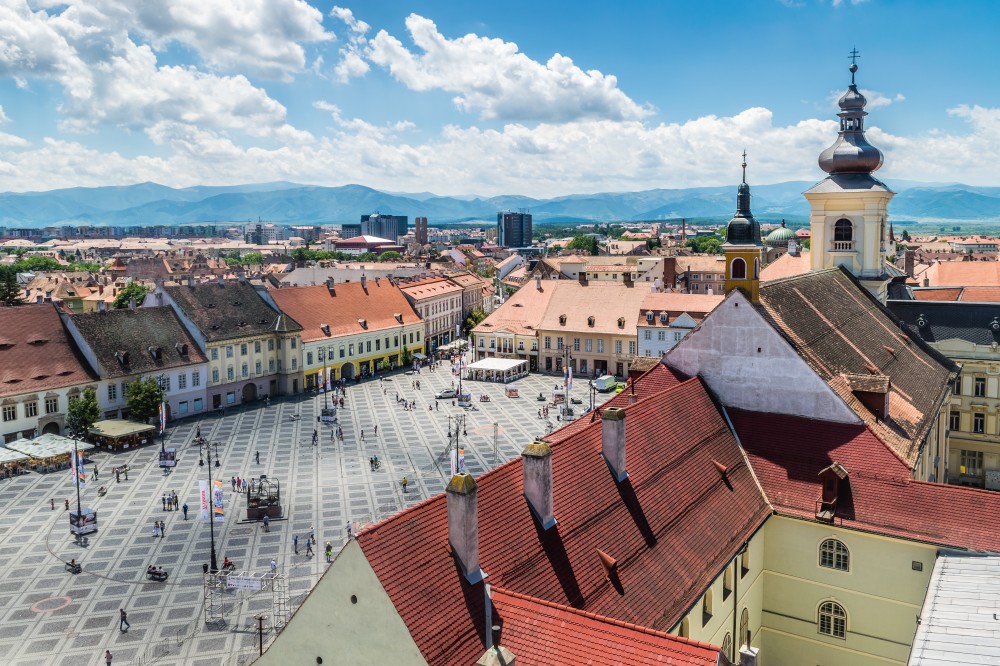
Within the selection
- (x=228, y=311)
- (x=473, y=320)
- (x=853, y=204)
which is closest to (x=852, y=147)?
(x=853, y=204)

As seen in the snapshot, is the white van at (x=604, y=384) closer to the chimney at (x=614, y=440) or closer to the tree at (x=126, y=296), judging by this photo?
the chimney at (x=614, y=440)

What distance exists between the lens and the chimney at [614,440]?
2453 cm

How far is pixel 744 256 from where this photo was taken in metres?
33.8

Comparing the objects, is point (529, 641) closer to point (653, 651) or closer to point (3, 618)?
point (653, 651)

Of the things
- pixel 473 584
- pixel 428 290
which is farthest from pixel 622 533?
pixel 428 290

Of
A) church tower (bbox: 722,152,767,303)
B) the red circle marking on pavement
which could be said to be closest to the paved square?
the red circle marking on pavement

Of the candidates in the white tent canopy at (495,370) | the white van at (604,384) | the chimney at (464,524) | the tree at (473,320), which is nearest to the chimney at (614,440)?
the chimney at (464,524)

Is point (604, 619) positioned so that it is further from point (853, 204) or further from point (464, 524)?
point (853, 204)

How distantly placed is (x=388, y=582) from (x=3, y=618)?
30.0m

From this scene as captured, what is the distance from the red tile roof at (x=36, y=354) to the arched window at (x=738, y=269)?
5986 centimetres

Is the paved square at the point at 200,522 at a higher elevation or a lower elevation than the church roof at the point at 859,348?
lower

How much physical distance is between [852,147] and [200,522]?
49.4 meters

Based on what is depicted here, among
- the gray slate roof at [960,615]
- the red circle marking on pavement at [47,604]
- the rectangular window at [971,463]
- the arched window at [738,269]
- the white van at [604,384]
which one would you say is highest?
the arched window at [738,269]

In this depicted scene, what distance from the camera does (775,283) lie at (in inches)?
1481
